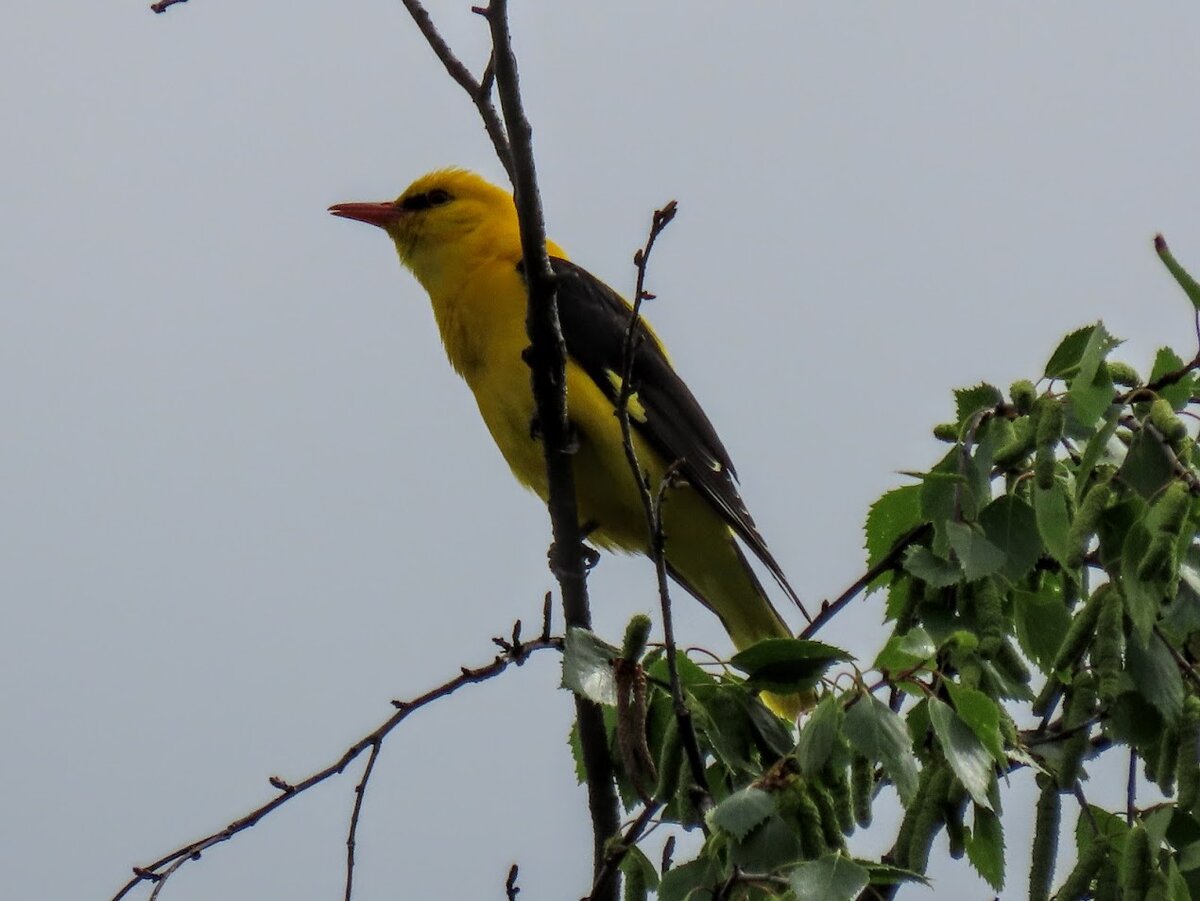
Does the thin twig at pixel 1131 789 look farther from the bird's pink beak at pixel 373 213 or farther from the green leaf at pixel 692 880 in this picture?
the bird's pink beak at pixel 373 213

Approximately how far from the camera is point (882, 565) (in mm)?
2982

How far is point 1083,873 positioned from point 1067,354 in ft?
2.78

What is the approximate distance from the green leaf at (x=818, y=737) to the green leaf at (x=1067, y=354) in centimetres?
73

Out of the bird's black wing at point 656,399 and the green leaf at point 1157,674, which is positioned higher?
the bird's black wing at point 656,399

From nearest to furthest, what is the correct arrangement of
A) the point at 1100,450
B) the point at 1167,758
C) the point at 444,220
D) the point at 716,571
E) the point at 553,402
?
the point at 1100,450 → the point at 1167,758 → the point at 553,402 → the point at 716,571 → the point at 444,220

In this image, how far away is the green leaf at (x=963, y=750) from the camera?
7.68 feet

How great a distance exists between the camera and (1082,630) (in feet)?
8.30

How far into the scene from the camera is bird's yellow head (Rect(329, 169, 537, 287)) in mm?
5613

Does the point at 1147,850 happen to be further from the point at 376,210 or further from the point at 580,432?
the point at 376,210

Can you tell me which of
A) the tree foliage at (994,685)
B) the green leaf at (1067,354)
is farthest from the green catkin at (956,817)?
the green leaf at (1067,354)

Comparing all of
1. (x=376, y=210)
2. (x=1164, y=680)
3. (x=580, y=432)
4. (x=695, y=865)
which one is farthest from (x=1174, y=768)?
(x=376, y=210)

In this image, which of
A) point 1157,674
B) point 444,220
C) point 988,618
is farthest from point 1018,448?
point 444,220

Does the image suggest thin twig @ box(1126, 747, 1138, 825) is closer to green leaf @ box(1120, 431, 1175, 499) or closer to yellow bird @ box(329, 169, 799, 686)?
green leaf @ box(1120, 431, 1175, 499)

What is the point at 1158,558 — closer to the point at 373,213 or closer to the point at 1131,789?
the point at 1131,789
